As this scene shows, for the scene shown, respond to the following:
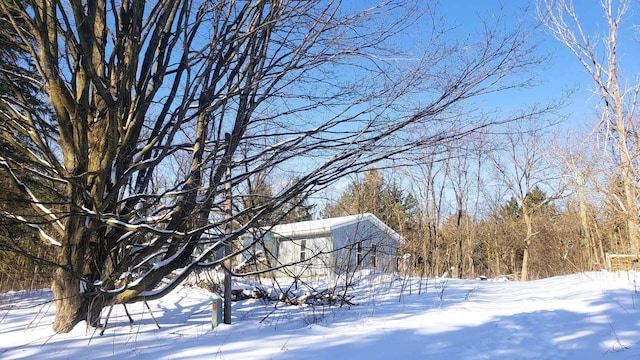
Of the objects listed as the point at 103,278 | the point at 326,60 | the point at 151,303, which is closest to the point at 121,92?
the point at 103,278

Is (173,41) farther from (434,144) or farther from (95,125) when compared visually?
(434,144)

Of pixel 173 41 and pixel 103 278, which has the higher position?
pixel 173 41

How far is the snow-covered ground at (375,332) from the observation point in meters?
3.78

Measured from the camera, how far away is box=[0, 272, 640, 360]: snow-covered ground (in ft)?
12.4

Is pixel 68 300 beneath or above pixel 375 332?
above

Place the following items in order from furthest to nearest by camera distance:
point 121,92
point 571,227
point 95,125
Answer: point 571,227 < point 95,125 < point 121,92

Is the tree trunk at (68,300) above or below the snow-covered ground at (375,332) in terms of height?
above

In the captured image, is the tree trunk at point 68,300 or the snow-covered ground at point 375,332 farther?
the tree trunk at point 68,300

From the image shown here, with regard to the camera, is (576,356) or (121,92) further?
(121,92)

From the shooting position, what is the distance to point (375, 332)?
14.7ft

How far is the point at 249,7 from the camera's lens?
5379 mm

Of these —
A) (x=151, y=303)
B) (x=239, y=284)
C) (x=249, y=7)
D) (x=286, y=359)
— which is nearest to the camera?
(x=286, y=359)

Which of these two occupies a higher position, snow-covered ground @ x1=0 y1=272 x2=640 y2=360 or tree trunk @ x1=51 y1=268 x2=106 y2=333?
tree trunk @ x1=51 y1=268 x2=106 y2=333

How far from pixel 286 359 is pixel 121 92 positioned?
2889 mm
